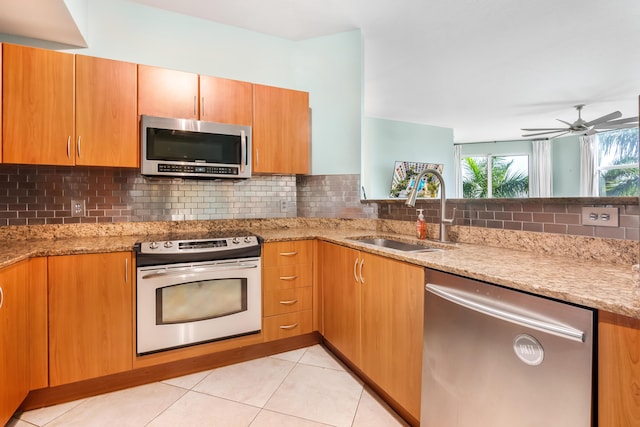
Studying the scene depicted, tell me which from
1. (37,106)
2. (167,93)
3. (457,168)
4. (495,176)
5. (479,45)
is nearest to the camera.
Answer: (37,106)

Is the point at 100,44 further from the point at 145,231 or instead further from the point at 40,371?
the point at 40,371

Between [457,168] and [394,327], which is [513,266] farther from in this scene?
[457,168]

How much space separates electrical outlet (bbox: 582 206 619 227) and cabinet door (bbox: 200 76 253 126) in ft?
7.11

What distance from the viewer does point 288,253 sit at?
2268 millimetres

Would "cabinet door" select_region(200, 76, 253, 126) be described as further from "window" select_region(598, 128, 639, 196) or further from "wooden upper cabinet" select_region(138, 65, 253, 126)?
"window" select_region(598, 128, 639, 196)

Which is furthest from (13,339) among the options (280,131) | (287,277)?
(280,131)

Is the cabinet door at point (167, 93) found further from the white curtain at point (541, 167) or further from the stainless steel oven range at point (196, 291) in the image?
the white curtain at point (541, 167)

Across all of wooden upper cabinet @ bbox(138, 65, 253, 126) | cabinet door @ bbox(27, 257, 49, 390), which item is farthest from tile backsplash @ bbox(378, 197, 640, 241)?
cabinet door @ bbox(27, 257, 49, 390)

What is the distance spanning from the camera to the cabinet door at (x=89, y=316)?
1.69m

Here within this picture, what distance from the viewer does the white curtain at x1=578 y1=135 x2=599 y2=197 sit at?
4.94 m

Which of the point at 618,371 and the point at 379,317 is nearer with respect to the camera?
the point at 618,371

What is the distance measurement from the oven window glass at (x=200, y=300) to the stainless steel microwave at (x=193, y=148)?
781 millimetres

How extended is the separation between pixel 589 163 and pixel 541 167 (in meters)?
0.66

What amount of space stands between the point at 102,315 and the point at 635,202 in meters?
2.58
